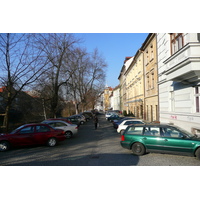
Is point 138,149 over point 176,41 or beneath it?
beneath

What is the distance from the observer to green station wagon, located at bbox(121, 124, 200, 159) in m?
7.30

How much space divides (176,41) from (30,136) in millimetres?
11587

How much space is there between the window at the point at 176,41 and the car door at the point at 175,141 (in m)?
7.08

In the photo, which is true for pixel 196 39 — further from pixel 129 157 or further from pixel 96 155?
pixel 96 155

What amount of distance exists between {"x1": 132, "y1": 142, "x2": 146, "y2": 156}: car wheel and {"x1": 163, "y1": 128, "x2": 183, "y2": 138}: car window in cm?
112

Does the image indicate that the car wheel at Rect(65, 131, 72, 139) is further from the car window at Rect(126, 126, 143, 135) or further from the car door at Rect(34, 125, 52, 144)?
the car window at Rect(126, 126, 143, 135)

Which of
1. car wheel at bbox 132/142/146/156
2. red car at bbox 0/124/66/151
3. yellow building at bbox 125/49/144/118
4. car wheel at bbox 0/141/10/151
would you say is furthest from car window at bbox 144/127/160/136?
yellow building at bbox 125/49/144/118

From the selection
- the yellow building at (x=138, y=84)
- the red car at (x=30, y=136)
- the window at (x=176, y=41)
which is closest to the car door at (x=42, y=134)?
the red car at (x=30, y=136)

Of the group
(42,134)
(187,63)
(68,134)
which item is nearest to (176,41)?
(187,63)

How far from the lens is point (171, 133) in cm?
780

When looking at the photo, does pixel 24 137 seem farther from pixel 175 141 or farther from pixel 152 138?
pixel 175 141

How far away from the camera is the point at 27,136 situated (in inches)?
411

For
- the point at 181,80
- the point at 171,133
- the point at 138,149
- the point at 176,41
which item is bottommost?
the point at 138,149

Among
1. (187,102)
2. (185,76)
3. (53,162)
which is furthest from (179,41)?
(53,162)
